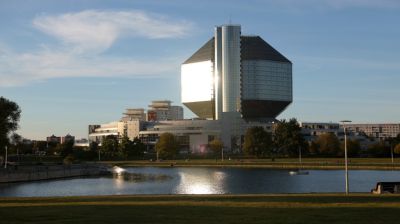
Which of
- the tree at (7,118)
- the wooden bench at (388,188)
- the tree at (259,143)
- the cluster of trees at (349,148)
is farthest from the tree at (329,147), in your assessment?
the wooden bench at (388,188)

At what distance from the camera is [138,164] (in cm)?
17688

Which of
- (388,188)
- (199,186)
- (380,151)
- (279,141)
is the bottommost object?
(199,186)

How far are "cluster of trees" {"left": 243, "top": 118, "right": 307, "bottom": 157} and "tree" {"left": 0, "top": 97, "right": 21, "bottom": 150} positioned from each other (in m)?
87.8

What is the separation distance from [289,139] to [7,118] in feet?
303

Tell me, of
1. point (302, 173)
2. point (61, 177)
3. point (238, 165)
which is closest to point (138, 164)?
point (238, 165)

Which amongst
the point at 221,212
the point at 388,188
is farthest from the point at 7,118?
the point at 221,212

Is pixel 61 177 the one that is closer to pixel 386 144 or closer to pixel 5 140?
pixel 5 140

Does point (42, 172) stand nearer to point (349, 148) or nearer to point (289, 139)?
point (289, 139)

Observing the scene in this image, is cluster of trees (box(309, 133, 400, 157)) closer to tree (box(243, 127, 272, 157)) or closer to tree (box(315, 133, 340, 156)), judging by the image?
tree (box(315, 133, 340, 156))

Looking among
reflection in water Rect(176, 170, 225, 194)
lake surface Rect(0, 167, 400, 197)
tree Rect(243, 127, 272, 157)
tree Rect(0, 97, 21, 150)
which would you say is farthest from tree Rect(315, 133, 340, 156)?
tree Rect(0, 97, 21, 150)

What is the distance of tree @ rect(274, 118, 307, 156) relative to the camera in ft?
580

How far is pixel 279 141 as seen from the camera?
588ft

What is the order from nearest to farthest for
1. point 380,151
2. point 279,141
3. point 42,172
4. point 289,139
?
point 42,172 < point 380,151 < point 289,139 < point 279,141

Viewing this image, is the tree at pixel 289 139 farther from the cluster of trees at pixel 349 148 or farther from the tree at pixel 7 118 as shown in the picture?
the tree at pixel 7 118
